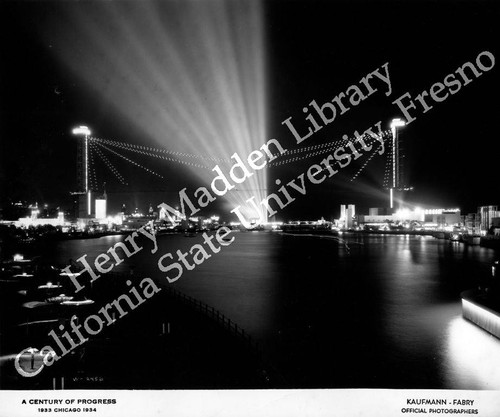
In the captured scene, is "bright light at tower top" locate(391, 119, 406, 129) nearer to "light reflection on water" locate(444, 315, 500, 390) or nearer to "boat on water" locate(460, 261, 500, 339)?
"boat on water" locate(460, 261, 500, 339)

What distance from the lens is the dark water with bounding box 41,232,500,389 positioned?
5.09 m

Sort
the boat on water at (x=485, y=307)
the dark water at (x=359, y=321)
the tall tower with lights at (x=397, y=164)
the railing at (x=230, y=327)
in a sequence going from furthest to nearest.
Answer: the tall tower with lights at (x=397, y=164) → the boat on water at (x=485, y=307) → the dark water at (x=359, y=321) → the railing at (x=230, y=327)

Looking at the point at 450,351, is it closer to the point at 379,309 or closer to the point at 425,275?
the point at 379,309

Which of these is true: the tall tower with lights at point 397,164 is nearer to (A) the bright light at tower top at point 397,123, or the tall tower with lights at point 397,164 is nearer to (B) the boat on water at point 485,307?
(A) the bright light at tower top at point 397,123

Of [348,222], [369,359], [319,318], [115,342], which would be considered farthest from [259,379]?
[348,222]

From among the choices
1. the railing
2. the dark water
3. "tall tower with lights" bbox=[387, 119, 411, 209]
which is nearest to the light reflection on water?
the dark water

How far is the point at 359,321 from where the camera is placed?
7703mm

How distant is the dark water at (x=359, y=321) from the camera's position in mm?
5094

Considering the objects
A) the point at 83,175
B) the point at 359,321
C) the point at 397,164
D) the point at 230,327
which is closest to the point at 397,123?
the point at 397,164

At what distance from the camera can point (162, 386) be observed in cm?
372

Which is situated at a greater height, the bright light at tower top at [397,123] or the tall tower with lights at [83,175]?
the bright light at tower top at [397,123]

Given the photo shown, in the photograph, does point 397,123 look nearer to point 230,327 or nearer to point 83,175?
point 83,175

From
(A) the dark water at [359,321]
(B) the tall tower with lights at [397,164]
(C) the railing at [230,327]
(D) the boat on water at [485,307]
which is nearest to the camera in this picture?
(C) the railing at [230,327]

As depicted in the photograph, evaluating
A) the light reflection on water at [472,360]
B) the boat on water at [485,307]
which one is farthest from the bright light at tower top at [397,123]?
the light reflection on water at [472,360]
